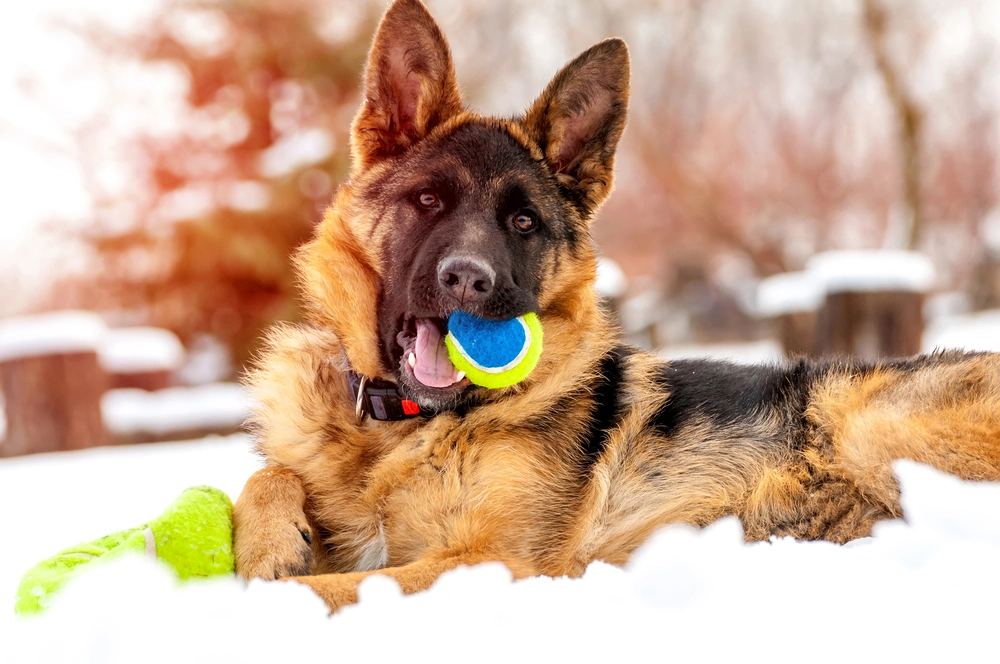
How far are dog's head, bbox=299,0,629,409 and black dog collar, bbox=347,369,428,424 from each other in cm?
6

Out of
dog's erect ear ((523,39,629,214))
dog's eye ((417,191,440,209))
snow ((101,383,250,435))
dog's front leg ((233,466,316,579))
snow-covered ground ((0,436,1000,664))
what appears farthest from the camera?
snow ((101,383,250,435))

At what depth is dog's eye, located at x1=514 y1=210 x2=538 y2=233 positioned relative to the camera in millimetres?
3234

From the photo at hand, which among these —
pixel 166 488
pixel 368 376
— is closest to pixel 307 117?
pixel 166 488

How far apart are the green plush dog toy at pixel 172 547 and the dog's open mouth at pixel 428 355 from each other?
0.86 m

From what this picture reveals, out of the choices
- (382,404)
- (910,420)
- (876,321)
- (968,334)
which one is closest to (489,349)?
(382,404)

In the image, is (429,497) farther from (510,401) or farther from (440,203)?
(440,203)

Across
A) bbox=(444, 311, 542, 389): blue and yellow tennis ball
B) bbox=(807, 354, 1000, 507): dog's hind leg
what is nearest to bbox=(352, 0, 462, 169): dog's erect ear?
bbox=(444, 311, 542, 389): blue and yellow tennis ball

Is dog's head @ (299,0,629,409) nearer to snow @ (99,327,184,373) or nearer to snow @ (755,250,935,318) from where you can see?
snow @ (755,250,935,318)

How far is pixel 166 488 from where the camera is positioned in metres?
5.07

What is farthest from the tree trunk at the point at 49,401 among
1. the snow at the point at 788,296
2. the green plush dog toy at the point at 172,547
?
the snow at the point at 788,296

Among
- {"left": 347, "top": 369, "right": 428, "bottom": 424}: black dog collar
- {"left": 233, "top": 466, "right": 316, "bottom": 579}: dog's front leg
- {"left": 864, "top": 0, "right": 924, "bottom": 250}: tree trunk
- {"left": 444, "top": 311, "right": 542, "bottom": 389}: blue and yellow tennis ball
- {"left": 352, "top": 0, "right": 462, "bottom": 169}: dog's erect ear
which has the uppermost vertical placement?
{"left": 864, "top": 0, "right": 924, "bottom": 250}: tree trunk

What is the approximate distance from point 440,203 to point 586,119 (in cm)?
84

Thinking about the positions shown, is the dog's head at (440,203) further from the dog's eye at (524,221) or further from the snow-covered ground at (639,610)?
the snow-covered ground at (639,610)

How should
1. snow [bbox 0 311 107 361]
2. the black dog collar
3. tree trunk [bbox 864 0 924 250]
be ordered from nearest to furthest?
the black dog collar
snow [bbox 0 311 107 361]
tree trunk [bbox 864 0 924 250]
